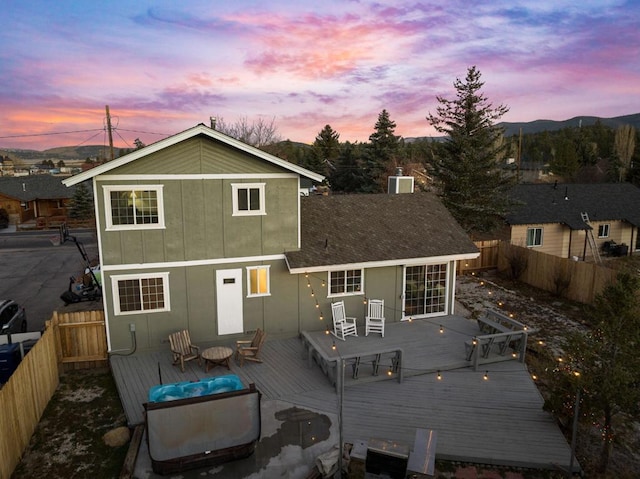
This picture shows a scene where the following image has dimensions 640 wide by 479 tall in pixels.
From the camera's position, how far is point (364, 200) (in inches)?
708

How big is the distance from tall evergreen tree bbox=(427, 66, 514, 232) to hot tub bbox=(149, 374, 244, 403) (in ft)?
74.3

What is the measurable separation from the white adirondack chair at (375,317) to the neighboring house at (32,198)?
138ft

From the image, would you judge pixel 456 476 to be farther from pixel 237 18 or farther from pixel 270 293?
pixel 237 18

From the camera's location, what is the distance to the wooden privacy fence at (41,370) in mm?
8359

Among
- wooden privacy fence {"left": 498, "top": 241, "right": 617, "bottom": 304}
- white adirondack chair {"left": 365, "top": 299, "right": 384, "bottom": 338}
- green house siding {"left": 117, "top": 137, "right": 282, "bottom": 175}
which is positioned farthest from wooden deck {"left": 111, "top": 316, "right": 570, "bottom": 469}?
wooden privacy fence {"left": 498, "top": 241, "right": 617, "bottom": 304}

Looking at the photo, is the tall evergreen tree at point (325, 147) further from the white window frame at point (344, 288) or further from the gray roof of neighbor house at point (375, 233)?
the white window frame at point (344, 288)

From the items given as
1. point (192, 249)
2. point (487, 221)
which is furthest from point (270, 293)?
point (487, 221)

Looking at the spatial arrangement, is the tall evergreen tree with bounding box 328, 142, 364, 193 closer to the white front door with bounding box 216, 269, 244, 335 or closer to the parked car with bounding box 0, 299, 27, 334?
the white front door with bounding box 216, 269, 244, 335

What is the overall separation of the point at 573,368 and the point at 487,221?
68.0ft

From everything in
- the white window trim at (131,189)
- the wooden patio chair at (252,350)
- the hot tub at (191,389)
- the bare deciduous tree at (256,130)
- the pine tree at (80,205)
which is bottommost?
the wooden patio chair at (252,350)

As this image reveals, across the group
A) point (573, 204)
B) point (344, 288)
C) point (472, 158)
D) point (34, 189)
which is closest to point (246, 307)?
point (344, 288)

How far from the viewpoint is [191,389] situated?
958 cm

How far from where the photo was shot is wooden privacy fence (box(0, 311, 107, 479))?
8.36 meters

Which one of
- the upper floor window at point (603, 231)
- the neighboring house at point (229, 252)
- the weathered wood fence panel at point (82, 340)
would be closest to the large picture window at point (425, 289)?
the neighboring house at point (229, 252)
